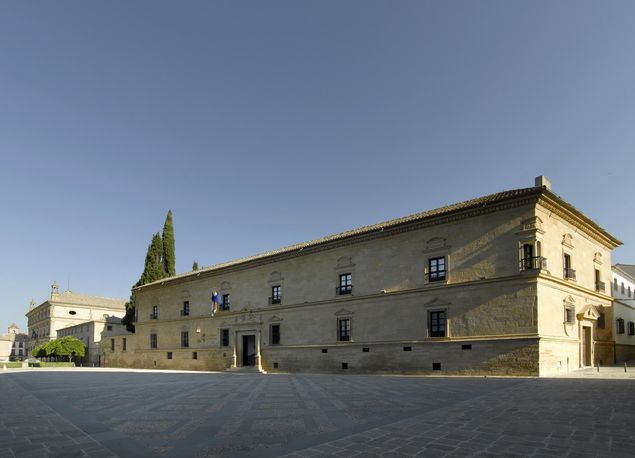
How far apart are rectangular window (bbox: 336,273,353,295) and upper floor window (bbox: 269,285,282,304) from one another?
5.51 m

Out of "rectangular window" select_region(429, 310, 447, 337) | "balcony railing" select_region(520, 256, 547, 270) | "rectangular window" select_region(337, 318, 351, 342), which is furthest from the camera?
"rectangular window" select_region(337, 318, 351, 342)

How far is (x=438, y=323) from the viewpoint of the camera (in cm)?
2248

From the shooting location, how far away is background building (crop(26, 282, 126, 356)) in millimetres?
73000

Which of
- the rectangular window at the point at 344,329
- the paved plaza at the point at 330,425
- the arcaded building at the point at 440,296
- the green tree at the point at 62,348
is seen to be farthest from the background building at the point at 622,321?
the green tree at the point at 62,348

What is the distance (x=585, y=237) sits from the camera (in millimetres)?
25469

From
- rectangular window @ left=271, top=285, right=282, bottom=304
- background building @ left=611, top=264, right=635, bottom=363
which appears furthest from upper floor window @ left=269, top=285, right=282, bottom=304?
background building @ left=611, top=264, right=635, bottom=363

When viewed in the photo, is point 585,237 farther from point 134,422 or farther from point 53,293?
point 53,293

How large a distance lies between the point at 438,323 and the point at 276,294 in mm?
12816

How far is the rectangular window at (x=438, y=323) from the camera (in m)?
22.2

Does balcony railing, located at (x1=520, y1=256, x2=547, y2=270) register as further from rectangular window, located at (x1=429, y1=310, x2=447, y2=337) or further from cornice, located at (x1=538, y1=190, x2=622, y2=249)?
rectangular window, located at (x1=429, y1=310, x2=447, y2=337)

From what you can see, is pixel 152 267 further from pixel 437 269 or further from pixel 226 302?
pixel 437 269

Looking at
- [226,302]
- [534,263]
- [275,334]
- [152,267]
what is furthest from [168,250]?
[534,263]

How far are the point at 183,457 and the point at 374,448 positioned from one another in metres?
2.56

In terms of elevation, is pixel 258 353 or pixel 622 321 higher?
pixel 622 321
